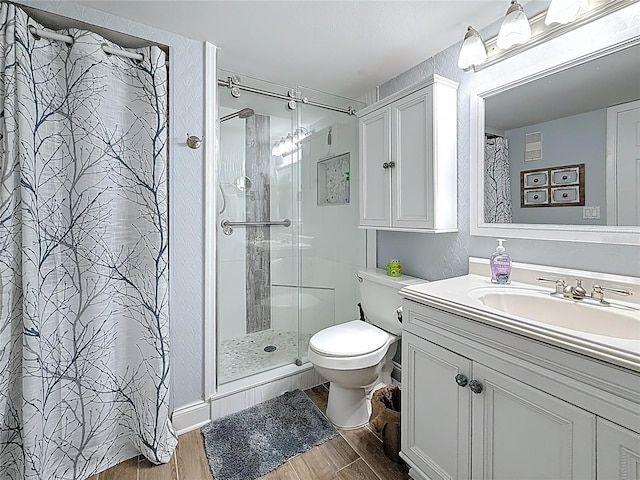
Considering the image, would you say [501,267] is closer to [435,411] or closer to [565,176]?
[565,176]

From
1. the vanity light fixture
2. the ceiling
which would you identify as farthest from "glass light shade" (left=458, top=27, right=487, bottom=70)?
the ceiling

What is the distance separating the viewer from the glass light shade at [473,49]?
1.46 m

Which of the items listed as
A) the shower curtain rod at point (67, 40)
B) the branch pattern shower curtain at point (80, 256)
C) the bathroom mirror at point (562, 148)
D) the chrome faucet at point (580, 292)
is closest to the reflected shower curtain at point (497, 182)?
the bathroom mirror at point (562, 148)

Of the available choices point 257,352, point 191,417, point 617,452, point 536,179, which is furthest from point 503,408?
point 257,352

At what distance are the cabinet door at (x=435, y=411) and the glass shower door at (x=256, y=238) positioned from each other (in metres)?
1.08

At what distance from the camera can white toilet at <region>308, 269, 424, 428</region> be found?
5.37 feet

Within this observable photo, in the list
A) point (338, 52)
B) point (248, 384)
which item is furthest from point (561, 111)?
point (248, 384)

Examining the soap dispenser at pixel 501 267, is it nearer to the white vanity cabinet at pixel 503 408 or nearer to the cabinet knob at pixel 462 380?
the white vanity cabinet at pixel 503 408

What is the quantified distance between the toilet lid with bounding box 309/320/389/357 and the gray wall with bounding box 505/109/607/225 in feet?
3.00

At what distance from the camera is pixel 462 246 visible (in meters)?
1.74

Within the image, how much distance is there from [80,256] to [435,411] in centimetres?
162

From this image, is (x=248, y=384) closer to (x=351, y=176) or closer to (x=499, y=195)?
(x=351, y=176)

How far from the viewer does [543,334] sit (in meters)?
0.88

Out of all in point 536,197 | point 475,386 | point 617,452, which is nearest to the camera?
point 617,452
